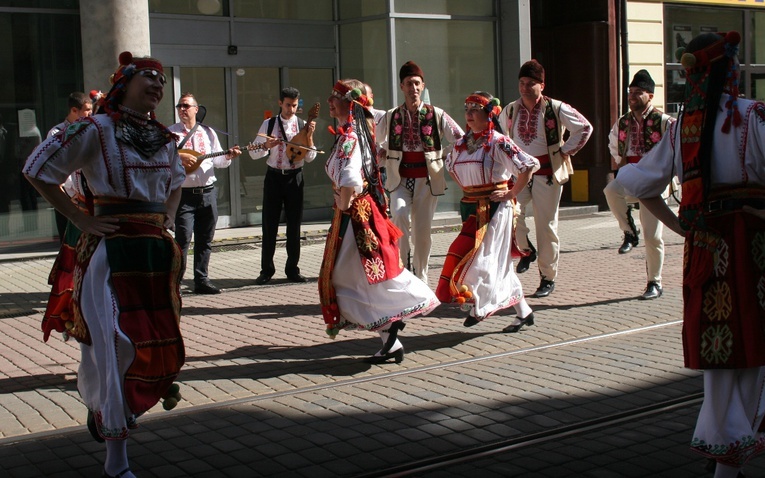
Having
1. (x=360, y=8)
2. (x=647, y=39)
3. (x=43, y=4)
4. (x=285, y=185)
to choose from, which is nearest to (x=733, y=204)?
(x=285, y=185)

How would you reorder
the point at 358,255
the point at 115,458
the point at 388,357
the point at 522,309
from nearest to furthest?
the point at 115,458 → the point at 358,255 → the point at 388,357 → the point at 522,309

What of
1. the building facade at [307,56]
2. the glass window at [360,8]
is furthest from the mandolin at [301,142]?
the glass window at [360,8]

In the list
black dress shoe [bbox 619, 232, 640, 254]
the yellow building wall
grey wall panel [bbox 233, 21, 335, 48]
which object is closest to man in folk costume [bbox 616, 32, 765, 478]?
black dress shoe [bbox 619, 232, 640, 254]

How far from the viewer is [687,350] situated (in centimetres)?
466

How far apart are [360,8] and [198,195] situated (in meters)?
7.03

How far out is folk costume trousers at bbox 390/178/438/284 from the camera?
1019 cm

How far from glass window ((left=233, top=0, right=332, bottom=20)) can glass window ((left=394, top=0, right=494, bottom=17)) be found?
136 cm

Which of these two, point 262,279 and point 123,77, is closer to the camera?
point 123,77

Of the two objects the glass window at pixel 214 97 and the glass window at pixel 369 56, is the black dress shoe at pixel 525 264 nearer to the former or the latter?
the glass window at pixel 369 56

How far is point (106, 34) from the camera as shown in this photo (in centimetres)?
1341

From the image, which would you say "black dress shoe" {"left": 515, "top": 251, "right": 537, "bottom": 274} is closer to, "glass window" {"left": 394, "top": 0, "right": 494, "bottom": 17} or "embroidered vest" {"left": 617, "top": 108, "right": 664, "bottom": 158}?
"embroidered vest" {"left": 617, "top": 108, "right": 664, "bottom": 158}

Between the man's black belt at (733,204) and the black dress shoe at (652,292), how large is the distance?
5.60m

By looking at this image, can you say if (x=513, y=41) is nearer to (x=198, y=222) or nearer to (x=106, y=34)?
(x=106, y=34)

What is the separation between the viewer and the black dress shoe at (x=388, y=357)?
750 centimetres
